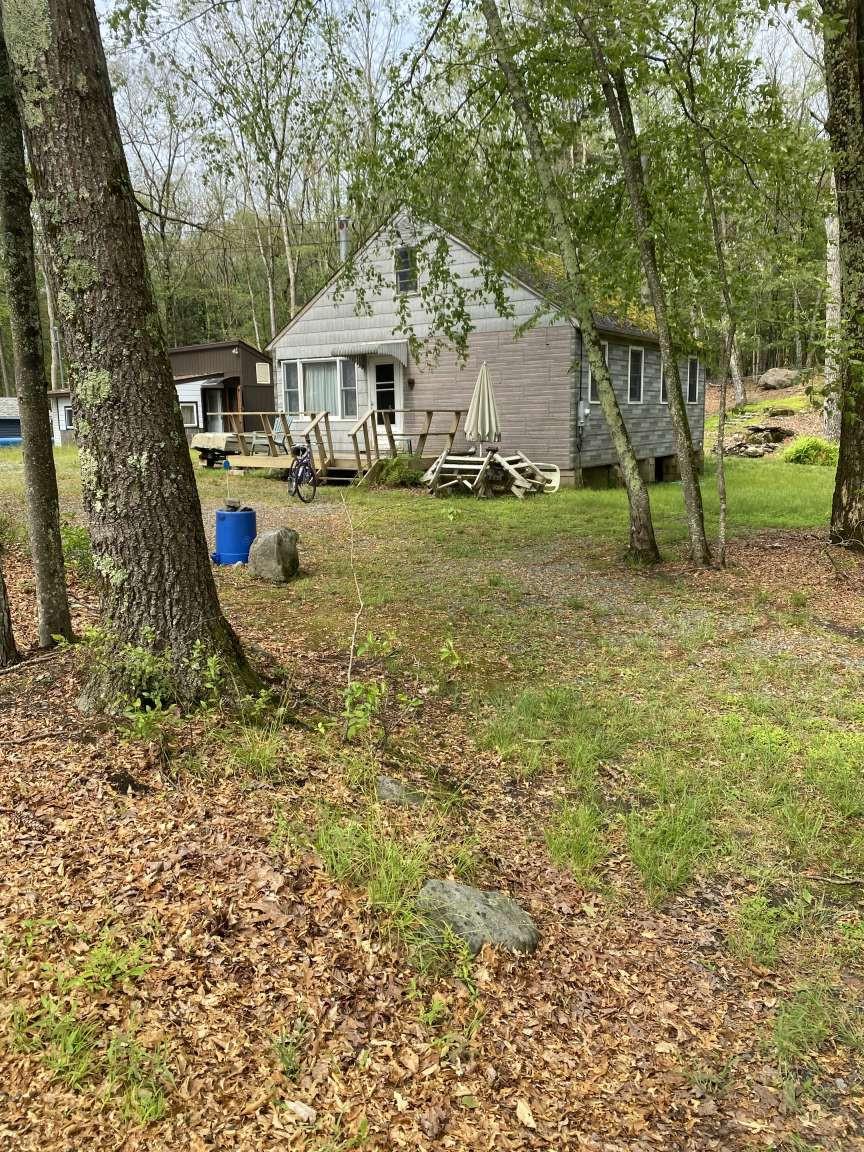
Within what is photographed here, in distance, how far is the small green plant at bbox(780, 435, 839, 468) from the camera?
20698 mm

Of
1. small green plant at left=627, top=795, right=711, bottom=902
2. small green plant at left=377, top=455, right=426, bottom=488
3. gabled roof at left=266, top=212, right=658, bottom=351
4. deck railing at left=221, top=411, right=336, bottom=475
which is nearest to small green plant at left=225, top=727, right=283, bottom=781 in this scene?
A: small green plant at left=627, top=795, right=711, bottom=902

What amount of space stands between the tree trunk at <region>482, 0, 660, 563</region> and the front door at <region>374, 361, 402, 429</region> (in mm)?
9695

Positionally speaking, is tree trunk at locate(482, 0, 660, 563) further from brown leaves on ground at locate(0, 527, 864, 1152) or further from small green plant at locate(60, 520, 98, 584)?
brown leaves on ground at locate(0, 527, 864, 1152)

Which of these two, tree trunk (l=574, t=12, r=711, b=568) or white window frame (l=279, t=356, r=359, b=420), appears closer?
tree trunk (l=574, t=12, r=711, b=568)

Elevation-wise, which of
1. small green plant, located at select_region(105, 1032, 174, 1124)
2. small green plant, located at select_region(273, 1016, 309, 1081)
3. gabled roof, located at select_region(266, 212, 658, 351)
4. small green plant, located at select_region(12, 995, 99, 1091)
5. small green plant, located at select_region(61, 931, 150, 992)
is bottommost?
small green plant, located at select_region(273, 1016, 309, 1081)

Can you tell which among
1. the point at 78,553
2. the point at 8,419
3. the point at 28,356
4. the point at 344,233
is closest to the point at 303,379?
the point at 344,233

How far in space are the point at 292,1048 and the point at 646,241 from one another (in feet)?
26.1

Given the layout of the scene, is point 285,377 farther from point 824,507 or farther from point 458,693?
point 458,693

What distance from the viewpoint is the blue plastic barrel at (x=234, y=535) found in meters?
8.50

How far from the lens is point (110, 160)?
329cm

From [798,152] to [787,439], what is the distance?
62.7 feet

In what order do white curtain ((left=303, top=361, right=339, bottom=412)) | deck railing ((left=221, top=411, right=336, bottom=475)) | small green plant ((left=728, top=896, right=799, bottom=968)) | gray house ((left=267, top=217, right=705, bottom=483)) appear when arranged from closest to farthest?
1. small green plant ((left=728, top=896, right=799, bottom=968))
2. gray house ((left=267, top=217, right=705, bottom=483))
3. deck railing ((left=221, top=411, right=336, bottom=475))
4. white curtain ((left=303, top=361, right=339, bottom=412))

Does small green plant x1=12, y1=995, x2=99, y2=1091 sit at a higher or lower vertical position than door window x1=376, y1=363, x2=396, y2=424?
lower

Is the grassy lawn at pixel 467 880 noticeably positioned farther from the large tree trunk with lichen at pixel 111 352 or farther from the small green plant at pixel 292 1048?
the large tree trunk with lichen at pixel 111 352
